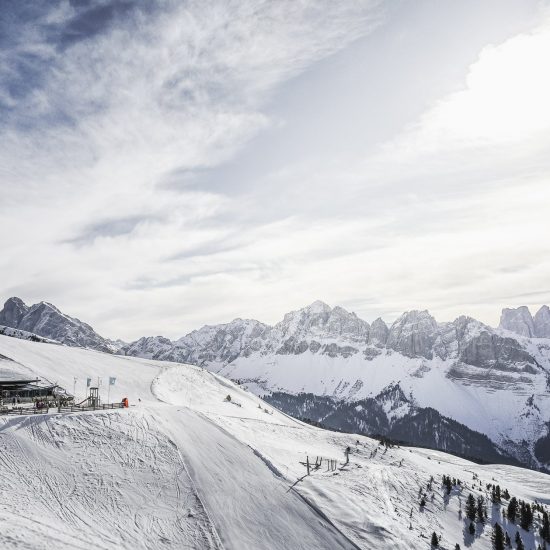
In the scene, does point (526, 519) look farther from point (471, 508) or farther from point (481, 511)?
point (471, 508)

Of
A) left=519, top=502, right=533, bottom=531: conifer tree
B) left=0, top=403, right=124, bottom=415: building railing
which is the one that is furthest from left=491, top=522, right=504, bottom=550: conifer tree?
left=0, top=403, right=124, bottom=415: building railing

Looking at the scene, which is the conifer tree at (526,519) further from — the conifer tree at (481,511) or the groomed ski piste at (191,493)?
the conifer tree at (481,511)

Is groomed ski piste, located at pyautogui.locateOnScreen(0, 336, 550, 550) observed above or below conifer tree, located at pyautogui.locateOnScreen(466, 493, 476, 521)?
above

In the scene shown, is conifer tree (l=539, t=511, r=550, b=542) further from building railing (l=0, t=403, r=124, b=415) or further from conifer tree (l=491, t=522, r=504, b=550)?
building railing (l=0, t=403, r=124, b=415)

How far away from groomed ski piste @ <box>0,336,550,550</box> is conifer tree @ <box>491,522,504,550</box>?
751mm

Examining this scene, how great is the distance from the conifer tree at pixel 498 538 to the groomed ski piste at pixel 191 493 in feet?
2.46

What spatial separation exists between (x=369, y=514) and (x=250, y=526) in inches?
410

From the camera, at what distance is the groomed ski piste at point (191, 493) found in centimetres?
3078

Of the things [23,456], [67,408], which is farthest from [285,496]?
[67,408]

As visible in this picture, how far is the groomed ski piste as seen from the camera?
30.8 m

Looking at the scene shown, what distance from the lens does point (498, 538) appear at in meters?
38.3

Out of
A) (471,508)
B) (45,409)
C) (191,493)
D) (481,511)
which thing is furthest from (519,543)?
(45,409)

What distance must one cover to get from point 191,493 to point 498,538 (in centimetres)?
2701

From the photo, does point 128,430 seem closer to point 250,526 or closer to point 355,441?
point 250,526
